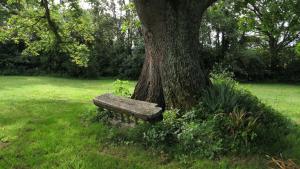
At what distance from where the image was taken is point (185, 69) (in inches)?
215

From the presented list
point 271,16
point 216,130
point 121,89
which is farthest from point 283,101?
point 216,130

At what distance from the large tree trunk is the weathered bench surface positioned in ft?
1.46

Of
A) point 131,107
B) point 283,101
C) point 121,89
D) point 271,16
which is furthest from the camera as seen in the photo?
point 283,101

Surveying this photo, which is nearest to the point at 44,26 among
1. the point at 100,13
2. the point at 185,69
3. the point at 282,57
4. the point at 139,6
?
the point at 139,6

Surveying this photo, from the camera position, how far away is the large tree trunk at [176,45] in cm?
544

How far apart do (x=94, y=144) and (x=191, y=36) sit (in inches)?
101

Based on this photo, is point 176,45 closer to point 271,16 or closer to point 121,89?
point 121,89

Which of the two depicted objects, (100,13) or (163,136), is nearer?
(163,136)

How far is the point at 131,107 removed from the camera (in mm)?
5418

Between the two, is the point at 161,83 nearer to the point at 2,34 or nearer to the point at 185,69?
the point at 185,69

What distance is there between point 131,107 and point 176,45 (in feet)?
4.43

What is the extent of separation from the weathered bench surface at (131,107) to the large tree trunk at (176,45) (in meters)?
0.45

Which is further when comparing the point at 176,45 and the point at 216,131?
the point at 176,45

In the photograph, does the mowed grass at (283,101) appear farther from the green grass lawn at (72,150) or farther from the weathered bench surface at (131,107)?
the green grass lawn at (72,150)
